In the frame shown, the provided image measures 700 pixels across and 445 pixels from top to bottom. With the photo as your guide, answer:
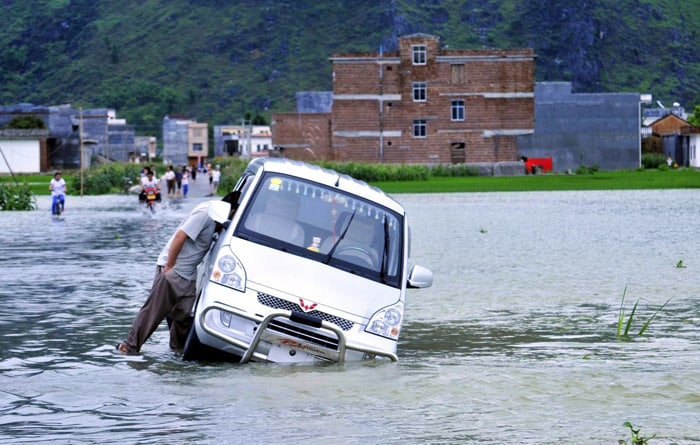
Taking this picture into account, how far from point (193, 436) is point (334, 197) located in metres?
3.85

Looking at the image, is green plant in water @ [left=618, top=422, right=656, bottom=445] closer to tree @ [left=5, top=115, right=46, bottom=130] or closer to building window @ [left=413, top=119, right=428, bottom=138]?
building window @ [left=413, top=119, right=428, bottom=138]

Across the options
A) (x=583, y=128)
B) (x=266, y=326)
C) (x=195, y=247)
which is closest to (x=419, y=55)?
(x=583, y=128)

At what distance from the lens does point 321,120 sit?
101 meters

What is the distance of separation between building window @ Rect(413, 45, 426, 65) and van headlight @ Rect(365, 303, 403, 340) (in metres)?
86.8

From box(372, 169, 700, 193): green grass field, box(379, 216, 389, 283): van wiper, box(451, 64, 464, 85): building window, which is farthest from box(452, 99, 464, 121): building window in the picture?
box(379, 216, 389, 283): van wiper

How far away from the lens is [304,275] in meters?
11.5

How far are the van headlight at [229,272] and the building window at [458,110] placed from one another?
8726cm

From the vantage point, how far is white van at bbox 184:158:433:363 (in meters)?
11.3

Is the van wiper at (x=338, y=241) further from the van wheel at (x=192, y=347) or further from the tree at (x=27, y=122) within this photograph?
the tree at (x=27, y=122)

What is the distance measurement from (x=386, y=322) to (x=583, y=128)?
96.0 m

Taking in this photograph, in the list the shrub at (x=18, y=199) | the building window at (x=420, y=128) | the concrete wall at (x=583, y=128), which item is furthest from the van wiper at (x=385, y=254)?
the concrete wall at (x=583, y=128)

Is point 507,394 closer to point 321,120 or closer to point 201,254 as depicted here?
point 201,254

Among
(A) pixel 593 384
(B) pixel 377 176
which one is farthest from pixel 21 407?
(B) pixel 377 176

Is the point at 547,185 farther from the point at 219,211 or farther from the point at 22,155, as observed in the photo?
the point at 219,211
